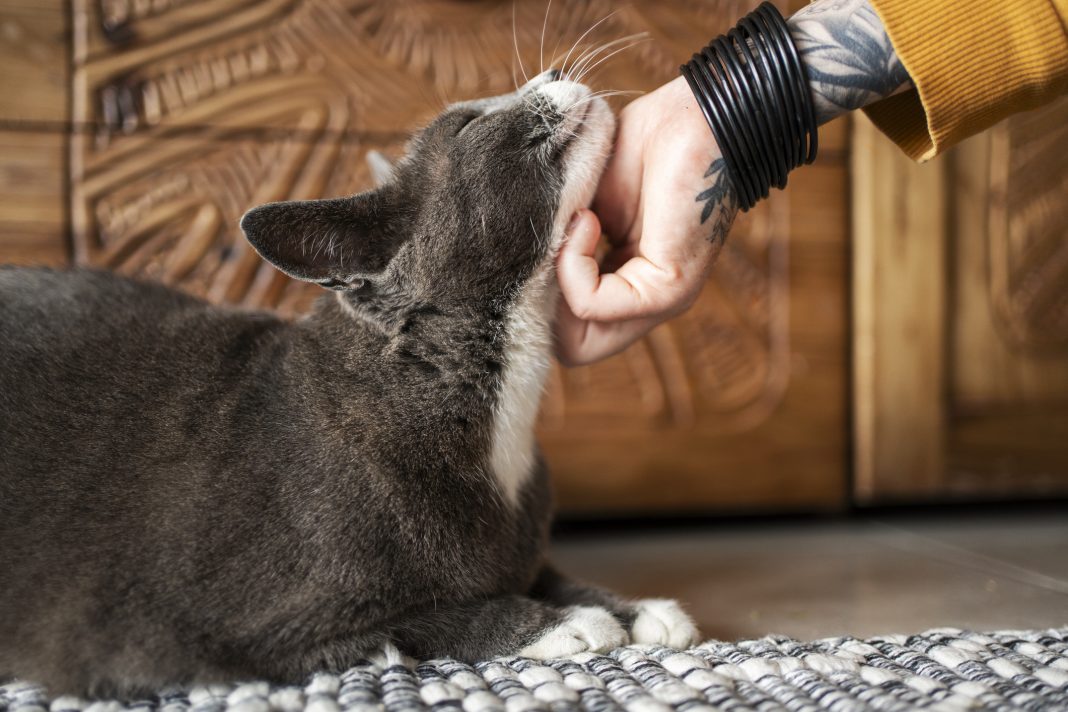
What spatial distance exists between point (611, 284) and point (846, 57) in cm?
40

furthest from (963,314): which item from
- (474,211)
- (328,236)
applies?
(328,236)

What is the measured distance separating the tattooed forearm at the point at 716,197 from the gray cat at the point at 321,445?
0.48 ft

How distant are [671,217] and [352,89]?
918mm

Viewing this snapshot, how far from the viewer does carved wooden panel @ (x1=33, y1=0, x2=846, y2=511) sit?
1.60 metres

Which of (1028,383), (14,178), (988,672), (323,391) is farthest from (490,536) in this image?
(1028,383)

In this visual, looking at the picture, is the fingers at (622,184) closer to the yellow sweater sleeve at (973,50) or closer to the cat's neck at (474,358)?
the cat's neck at (474,358)

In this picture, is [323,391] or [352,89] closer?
[323,391]

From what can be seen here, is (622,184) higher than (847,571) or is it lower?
higher

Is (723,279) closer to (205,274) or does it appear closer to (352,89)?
(352,89)

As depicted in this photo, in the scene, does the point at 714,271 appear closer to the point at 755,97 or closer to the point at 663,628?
the point at 755,97

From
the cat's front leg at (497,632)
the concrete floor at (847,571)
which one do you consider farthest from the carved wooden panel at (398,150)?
the cat's front leg at (497,632)

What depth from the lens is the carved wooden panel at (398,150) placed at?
160 cm

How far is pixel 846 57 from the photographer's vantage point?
1.03m

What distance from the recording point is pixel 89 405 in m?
0.95
